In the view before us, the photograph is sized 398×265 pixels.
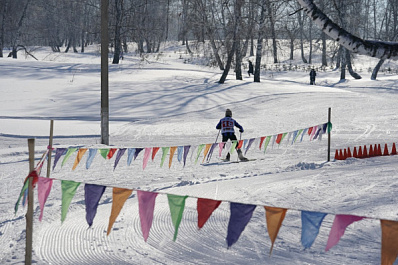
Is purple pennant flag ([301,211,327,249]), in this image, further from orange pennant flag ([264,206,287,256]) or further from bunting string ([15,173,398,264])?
orange pennant flag ([264,206,287,256])

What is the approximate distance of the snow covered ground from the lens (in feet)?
23.6

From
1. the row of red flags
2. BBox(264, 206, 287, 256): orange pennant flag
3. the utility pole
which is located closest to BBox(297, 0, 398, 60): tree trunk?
BBox(264, 206, 287, 256): orange pennant flag

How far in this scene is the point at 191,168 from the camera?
44.0 feet

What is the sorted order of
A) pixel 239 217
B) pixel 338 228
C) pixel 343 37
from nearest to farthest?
pixel 338 228, pixel 239 217, pixel 343 37

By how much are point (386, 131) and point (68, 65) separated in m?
21.9

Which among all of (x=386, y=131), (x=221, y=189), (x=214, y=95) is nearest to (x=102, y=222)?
(x=221, y=189)

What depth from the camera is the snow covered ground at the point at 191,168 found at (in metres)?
7.18

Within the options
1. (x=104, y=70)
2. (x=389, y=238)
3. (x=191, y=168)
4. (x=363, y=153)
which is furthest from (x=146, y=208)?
(x=363, y=153)

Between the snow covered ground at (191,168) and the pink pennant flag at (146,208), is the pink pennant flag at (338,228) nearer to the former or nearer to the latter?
the snow covered ground at (191,168)

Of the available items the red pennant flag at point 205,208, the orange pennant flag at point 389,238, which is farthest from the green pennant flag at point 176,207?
the orange pennant flag at point 389,238

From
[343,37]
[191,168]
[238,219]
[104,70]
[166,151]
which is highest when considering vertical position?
[343,37]

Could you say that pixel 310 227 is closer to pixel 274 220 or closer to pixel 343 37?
pixel 274 220

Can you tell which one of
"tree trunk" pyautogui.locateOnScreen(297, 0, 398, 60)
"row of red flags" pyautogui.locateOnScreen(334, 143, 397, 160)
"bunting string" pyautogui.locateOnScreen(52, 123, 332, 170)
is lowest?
"row of red flags" pyautogui.locateOnScreen(334, 143, 397, 160)

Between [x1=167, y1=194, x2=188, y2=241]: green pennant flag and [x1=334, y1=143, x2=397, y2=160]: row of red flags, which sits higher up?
[x1=167, y1=194, x2=188, y2=241]: green pennant flag
